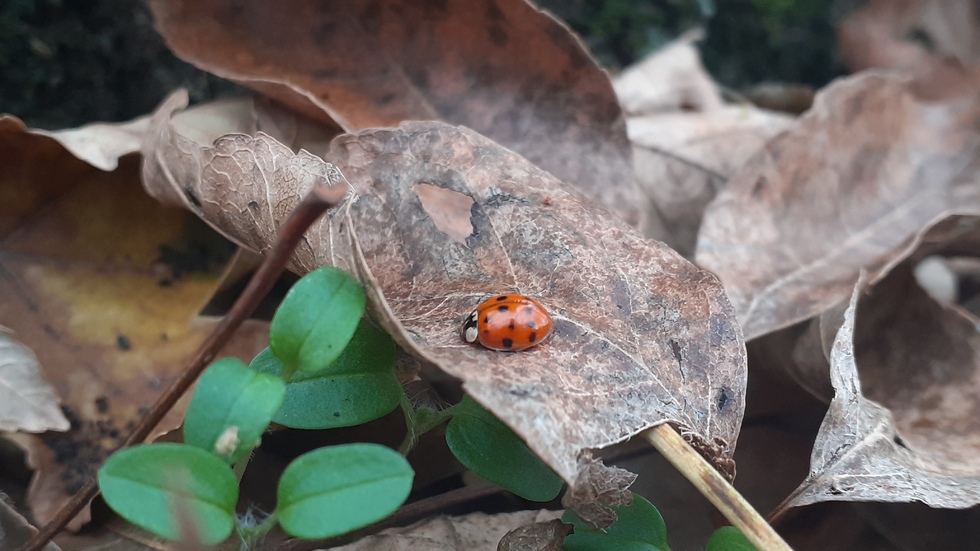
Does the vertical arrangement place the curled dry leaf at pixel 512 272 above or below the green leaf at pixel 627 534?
above

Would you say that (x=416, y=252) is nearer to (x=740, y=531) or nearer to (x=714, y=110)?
(x=740, y=531)

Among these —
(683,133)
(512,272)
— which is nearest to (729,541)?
(512,272)

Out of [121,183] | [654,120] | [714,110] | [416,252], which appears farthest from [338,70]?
[714,110]

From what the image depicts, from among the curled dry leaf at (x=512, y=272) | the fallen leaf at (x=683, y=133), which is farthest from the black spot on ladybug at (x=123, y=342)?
the fallen leaf at (x=683, y=133)

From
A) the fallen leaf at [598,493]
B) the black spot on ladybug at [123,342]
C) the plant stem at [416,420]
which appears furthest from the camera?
the black spot on ladybug at [123,342]

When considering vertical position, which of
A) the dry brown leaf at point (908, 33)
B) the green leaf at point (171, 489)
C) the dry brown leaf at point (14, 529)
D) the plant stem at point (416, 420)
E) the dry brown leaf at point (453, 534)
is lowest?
the dry brown leaf at point (14, 529)

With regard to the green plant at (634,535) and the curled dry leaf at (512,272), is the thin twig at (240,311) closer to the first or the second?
the curled dry leaf at (512,272)
